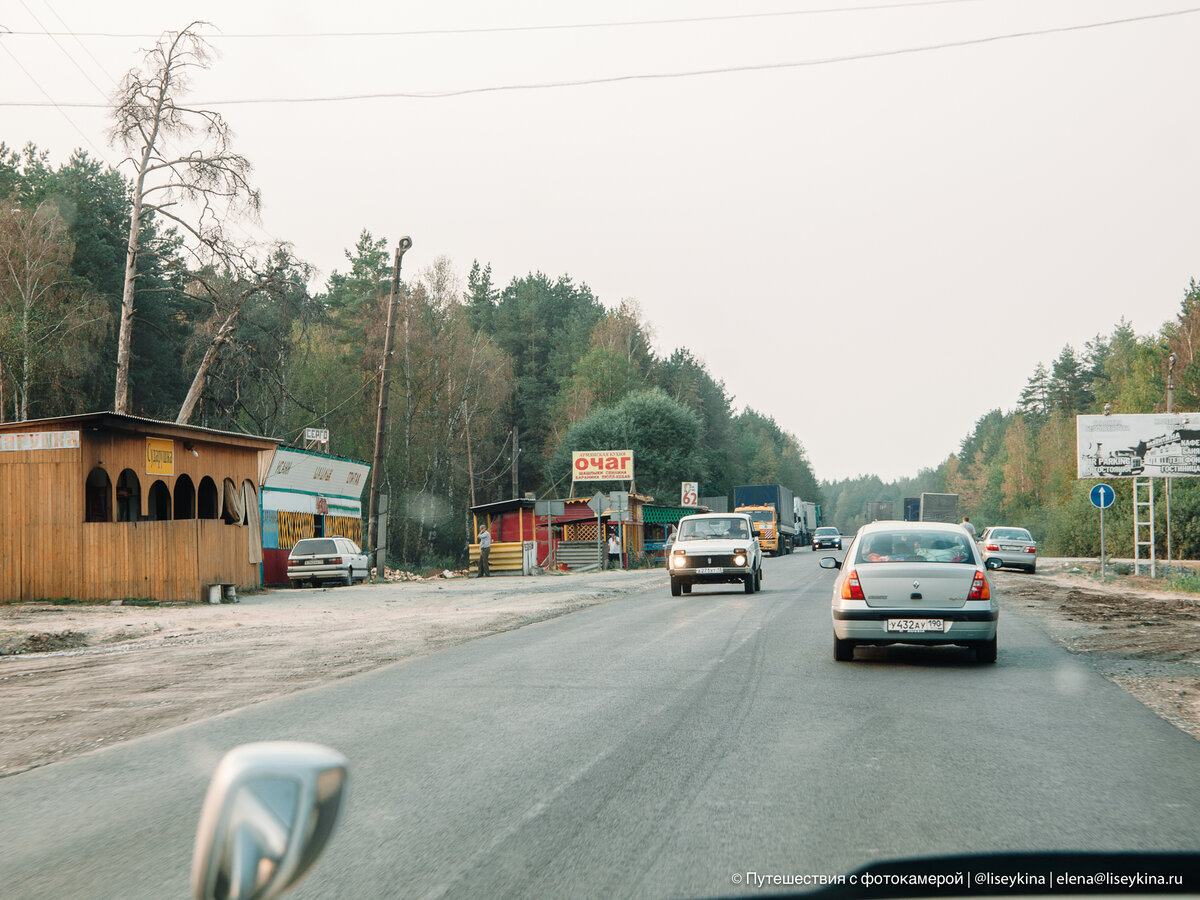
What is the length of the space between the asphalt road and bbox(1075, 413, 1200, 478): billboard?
28.1 m

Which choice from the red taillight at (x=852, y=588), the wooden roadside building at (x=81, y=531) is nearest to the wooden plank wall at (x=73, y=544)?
the wooden roadside building at (x=81, y=531)

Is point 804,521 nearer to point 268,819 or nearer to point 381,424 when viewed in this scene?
point 381,424

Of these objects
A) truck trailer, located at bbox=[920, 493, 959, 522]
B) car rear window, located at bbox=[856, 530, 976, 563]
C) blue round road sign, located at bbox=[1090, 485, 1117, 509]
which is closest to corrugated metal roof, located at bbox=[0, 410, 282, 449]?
car rear window, located at bbox=[856, 530, 976, 563]

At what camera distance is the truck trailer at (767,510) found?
5697 cm

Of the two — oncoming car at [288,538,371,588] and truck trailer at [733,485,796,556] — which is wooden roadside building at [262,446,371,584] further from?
truck trailer at [733,485,796,556]

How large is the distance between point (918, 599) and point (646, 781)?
6.25m

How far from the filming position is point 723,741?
7.46 meters

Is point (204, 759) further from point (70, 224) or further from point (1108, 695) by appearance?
point (70, 224)

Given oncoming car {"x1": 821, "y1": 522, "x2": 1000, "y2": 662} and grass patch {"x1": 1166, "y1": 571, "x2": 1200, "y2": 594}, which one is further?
grass patch {"x1": 1166, "y1": 571, "x2": 1200, "y2": 594}

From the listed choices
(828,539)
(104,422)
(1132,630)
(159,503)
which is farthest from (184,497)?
(828,539)

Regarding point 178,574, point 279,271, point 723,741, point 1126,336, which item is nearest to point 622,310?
point 1126,336

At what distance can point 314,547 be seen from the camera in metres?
34.2

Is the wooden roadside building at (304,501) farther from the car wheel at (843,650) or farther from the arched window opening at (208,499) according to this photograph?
the car wheel at (843,650)

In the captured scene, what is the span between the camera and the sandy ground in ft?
30.6
